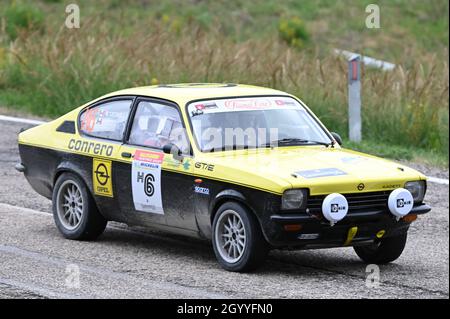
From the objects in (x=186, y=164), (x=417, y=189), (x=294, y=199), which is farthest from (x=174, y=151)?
(x=417, y=189)

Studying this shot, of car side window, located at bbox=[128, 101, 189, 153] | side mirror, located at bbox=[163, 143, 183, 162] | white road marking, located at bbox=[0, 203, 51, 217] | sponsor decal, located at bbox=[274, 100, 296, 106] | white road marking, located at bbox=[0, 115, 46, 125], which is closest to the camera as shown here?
side mirror, located at bbox=[163, 143, 183, 162]

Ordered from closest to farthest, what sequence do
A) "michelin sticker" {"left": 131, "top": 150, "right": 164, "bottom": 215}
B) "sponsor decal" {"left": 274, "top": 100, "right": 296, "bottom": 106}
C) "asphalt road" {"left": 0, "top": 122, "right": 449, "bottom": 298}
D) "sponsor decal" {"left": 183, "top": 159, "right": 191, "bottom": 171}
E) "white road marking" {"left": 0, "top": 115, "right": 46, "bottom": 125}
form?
"asphalt road" {"left": 0, "top": 122, "right": 449, "bottom": 298} < "sponsor decal" {"left": 183, "top": 159, "right": 191, "bottom": 171} < "michelin sticker" {"left": 131, "top": 150, "right": 164, "bottom": 215} < "sponsor decal" {"left": 274, "top": 100, "right": 296, "bottom": 106} < "white road marking" {"left": 0, "top": 115, "right": 46, "bottom": 125}

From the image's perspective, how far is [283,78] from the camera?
1794 cm

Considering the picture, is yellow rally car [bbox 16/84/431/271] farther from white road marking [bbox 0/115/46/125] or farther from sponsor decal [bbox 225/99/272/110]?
white road marking [bbox 0/115/46/125]

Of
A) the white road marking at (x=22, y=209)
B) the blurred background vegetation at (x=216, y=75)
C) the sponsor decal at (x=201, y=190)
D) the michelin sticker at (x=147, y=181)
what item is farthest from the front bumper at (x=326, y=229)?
the blurred background vegetation at (x=216, y=75)

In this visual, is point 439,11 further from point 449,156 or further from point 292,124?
point 292,124

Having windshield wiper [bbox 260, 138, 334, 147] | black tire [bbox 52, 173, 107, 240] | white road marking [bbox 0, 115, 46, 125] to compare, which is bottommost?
white road marking [bbox 0, 115, 46, 125]

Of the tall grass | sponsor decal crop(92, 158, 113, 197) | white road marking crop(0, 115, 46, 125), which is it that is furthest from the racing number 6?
white road marking crop(0, 115, 46, 125)

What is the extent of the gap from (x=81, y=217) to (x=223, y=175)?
1.85 metres

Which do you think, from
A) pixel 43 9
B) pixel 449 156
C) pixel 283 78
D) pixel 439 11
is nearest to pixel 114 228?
pixel 449 156

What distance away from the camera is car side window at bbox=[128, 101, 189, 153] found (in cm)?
978

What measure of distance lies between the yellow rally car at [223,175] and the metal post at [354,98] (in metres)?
5.73

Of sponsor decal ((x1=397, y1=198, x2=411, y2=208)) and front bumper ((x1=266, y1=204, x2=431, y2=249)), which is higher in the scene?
sponsor decal ((x1=397, y1=198, x2=411, y2=208))

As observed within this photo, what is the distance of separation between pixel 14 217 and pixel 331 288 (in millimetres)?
3928
